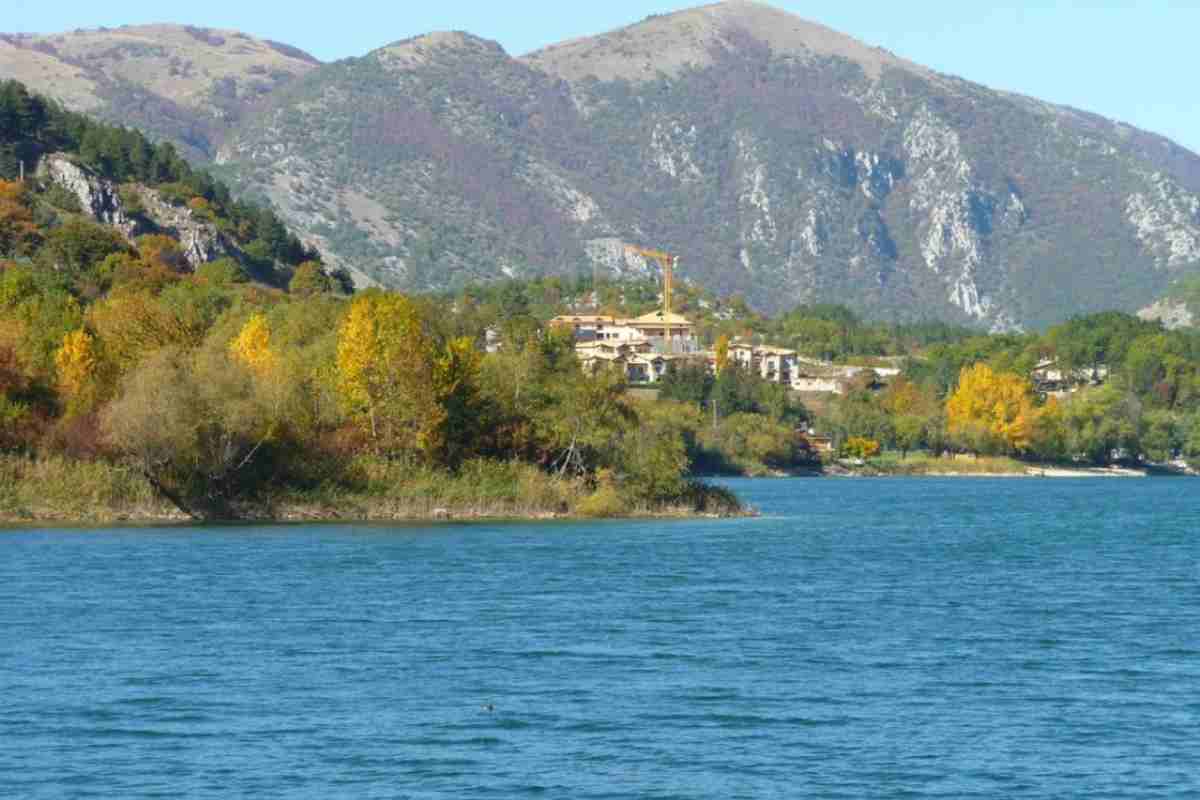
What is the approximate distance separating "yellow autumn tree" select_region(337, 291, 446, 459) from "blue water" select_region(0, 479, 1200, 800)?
858 cm

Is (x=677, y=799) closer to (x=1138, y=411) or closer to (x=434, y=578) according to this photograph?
(x=434, y=578)

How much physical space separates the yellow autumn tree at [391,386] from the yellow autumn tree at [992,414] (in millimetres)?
106354

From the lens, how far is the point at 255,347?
8800cm

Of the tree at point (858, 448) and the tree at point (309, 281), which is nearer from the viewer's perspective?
the tree at point (309, 281)

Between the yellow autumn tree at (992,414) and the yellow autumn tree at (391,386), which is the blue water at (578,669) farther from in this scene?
the yellow autumn tree at (992,414)

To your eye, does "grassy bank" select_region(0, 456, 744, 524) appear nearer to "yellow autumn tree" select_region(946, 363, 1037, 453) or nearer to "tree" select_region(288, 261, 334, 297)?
"tree" select_region(288, 261, 334, 297)

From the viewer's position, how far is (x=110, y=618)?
151 feet

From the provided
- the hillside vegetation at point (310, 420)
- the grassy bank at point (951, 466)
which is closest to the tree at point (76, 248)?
the hillside vegetation at point (310, 420)

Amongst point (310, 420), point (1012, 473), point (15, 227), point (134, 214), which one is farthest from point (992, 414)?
point (310, 420)

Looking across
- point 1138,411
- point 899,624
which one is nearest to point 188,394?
point 899,624

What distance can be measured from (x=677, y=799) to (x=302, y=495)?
47.2 meters

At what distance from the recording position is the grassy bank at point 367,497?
7044 centimetres

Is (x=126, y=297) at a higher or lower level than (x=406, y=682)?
higher

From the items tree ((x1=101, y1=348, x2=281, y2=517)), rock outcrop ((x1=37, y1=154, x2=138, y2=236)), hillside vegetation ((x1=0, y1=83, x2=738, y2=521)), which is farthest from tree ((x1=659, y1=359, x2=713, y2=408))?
tree ((x1=101, y1=348, x2=281, y2=517))
